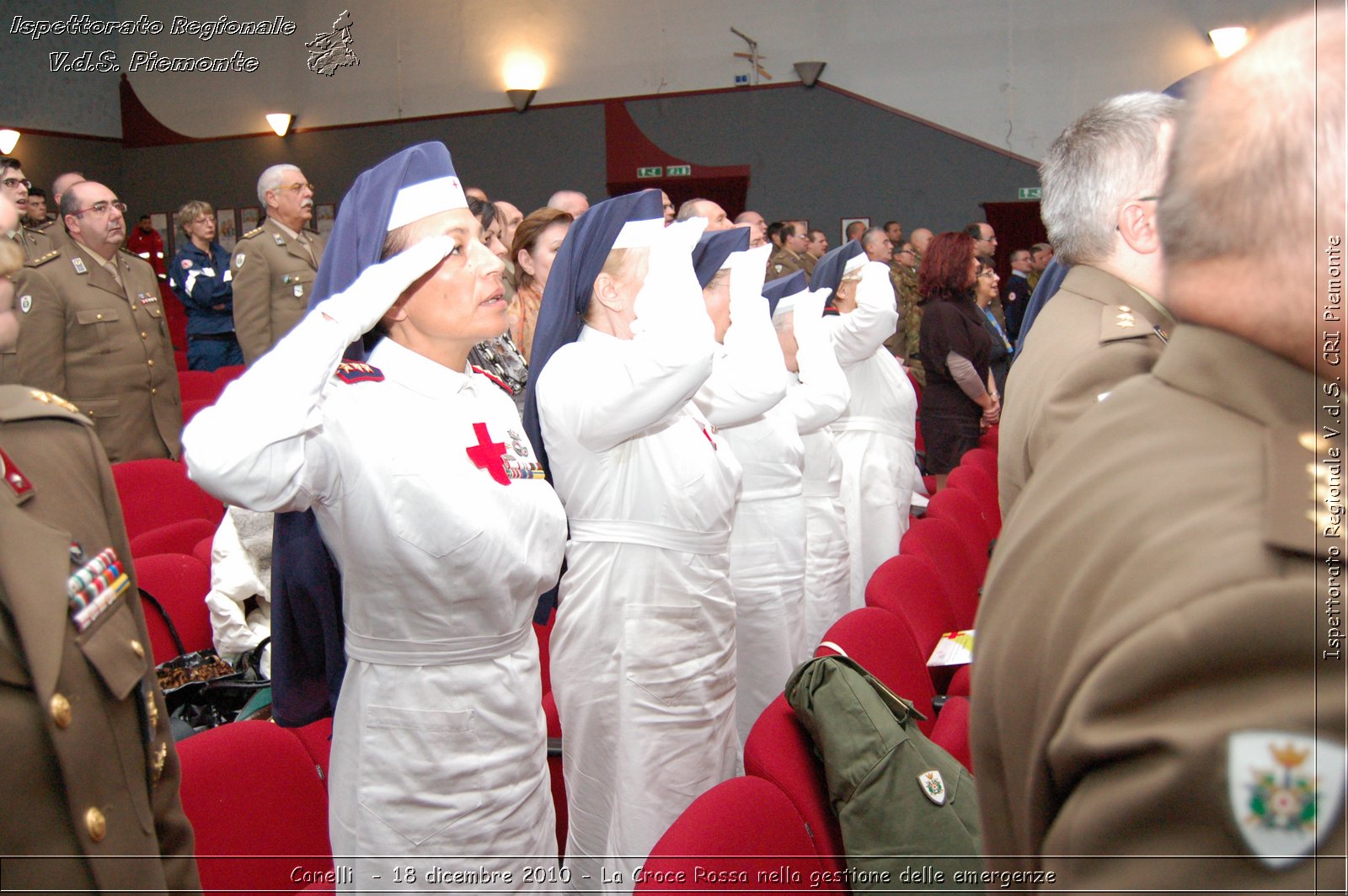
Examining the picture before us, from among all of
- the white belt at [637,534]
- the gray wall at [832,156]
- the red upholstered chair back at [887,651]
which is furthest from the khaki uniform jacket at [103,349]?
the gray wall at [832,156]

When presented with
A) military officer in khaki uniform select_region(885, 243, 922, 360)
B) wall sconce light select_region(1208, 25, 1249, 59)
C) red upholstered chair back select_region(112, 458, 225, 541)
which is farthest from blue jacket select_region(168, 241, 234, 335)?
wall sconce light select_region(1208, 25, 1249, 59)

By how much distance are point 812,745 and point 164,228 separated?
13812 mm

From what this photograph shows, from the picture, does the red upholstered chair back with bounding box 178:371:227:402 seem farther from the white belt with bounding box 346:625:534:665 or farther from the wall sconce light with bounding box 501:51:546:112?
the wall sconce light with bounding box 501:51:546:112

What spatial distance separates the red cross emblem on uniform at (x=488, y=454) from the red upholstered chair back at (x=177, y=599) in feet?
4.59

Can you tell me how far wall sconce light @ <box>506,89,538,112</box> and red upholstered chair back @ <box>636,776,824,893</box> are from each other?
1157 centimetres

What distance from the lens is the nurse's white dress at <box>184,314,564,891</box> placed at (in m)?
→ 1.67

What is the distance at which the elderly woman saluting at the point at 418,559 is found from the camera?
1.66 m

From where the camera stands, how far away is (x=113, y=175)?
519 inches

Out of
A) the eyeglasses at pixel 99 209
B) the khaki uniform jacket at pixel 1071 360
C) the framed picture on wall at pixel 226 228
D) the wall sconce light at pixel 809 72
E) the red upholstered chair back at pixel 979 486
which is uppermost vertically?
the wall sconce light at pixel 809 72

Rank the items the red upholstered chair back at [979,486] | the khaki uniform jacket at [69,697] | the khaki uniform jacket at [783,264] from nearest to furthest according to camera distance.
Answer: the khaki uniform jacket at [69,697] → the red upholstered chair back at [979,486] → the khaki uniform jacket at [783,264]

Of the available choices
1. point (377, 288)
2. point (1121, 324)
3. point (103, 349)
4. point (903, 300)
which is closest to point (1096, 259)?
point (1121, 324)

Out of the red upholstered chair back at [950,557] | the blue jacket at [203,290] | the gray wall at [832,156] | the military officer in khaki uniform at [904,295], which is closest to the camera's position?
the red upholstered chair back at [950,557]

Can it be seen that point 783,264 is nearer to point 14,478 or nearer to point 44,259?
point 44,259

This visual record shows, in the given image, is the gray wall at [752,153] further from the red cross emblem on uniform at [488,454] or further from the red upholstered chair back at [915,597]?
the red cross emblem on uniform at [488,454]
